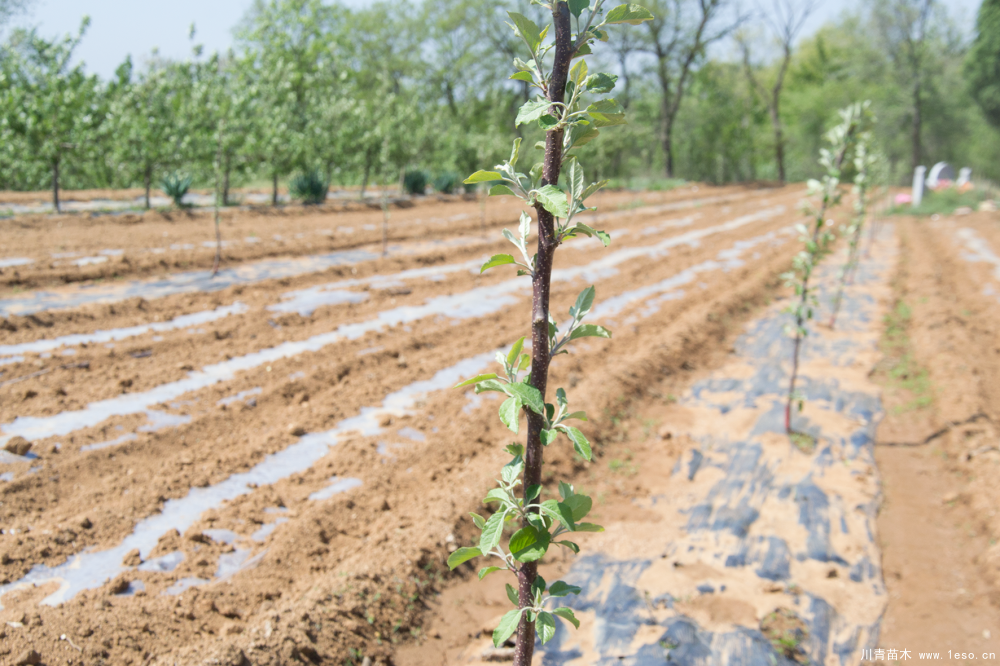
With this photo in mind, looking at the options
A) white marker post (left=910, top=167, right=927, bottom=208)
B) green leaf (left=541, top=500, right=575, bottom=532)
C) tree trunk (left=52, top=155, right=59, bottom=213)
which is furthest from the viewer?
white marker post (left=910, top=167, right=927, bottom=208)

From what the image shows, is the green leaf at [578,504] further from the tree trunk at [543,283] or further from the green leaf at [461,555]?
the green leaf at [461,555]

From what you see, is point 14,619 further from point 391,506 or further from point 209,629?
point 391,506

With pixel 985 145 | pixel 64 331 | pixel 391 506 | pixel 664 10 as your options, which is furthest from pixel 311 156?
pixel 985 145

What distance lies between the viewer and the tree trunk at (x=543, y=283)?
162 centimetres

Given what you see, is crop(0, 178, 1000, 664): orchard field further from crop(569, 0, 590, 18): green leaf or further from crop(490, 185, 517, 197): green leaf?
crop(569, 0, 590, 18): green leaf

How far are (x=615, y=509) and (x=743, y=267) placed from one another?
835 cm

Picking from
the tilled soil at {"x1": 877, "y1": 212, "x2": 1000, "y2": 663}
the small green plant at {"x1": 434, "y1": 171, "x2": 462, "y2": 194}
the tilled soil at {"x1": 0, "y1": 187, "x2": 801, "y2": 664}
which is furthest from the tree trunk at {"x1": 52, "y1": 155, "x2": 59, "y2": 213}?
the tilled soil at {"x1": 877, "y1": 212, "x2": 1000, "y2": 663}

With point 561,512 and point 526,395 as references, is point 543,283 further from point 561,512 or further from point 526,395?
point 561,512

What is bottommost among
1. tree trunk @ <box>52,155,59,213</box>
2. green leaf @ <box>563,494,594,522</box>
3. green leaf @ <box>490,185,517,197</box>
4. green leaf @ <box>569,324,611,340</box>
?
green leaf @ <box>563,494,594,522</box>

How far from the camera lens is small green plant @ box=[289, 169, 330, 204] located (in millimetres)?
14719

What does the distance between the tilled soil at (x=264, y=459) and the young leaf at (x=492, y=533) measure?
5.16ft

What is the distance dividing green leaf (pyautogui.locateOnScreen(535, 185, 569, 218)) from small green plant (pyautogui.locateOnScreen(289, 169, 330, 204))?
1432 cm

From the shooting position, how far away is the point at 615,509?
4277mm

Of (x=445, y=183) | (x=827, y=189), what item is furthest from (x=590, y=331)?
(x=445, y=183)
